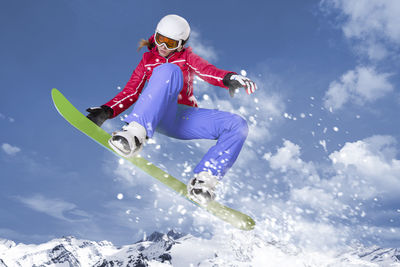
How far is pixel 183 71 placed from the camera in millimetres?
5305

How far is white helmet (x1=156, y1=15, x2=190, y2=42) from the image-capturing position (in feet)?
16.7

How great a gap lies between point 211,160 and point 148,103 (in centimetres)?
120

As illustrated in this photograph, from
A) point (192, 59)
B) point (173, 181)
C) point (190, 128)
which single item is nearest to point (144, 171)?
point (173, 181)

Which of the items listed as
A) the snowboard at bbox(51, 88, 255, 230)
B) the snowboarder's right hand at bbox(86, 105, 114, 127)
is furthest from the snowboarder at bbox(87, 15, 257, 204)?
the snowboard at bbox(51, 88, 255, 230)

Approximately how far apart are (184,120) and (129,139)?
1.29 meters

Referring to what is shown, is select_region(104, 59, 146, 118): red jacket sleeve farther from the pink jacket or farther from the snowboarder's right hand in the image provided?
the snowboarder's right hand

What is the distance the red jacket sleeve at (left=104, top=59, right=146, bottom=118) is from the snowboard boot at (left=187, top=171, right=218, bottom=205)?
157cm

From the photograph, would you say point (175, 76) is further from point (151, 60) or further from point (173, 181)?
point (173, 181)

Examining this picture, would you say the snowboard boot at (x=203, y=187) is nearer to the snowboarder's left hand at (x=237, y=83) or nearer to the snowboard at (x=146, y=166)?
the snowboard at (x=146, y=166)

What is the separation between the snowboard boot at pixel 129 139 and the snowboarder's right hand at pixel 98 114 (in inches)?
39.2

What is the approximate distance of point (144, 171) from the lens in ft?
18.0

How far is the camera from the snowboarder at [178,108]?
428cm

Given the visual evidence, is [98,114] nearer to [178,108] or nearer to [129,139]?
[178,108]

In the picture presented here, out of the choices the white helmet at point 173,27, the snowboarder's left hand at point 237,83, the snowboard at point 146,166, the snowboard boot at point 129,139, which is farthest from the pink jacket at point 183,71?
the snowboard boot at point 129,139
